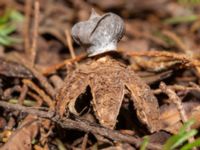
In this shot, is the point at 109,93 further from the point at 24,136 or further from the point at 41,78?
the point at 41,78

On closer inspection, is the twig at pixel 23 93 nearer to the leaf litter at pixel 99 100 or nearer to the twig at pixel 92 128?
the leaf litter at pixel 99 100

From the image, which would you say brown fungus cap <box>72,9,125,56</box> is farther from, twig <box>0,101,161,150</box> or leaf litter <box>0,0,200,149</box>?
twig <box>0,101,161,150</box>

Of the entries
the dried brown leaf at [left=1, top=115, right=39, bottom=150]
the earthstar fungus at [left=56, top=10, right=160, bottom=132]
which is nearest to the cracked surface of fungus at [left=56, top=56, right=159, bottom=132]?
the earthstar fungus at [left=56, top=10, right=160, bottom=132]

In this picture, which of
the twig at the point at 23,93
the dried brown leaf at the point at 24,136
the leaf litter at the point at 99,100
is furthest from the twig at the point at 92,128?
the twig at the point at 23,93

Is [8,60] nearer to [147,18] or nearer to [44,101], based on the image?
[44,101]

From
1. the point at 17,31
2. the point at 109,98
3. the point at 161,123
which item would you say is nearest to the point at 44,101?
the point at 109,98

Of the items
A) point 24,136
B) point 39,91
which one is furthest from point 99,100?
point 39,91

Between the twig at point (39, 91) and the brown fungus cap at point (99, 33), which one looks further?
the twig at point (39, 91)
